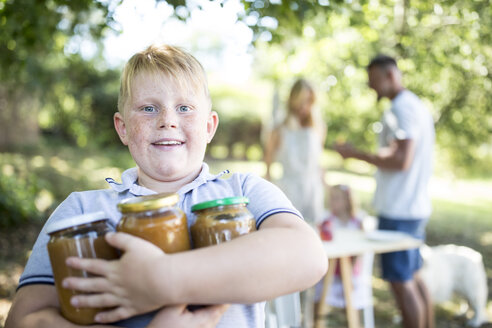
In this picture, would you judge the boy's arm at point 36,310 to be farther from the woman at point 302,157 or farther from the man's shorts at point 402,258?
the woman at point 302,157

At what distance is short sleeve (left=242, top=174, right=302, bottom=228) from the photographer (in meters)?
1.07

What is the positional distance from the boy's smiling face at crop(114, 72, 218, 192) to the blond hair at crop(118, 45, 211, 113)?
1cm

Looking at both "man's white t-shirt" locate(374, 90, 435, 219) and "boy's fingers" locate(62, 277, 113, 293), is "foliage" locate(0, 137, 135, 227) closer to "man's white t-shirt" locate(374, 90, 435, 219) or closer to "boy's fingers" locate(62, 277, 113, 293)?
"man's white t-shirt" locate(374, 90, 435, 219)

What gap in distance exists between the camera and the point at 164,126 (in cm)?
117

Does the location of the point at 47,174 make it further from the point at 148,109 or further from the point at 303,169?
the point at 148,109

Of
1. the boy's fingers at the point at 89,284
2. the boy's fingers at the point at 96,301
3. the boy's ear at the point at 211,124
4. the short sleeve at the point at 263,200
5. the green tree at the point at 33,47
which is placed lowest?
the boy's fingers at the point at 96,301

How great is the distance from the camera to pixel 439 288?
401 centimetres

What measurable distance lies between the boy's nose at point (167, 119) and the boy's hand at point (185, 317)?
1.66 feet

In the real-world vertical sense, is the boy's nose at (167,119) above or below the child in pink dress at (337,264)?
above

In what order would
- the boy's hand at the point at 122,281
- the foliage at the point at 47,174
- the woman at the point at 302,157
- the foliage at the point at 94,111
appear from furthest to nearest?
the foliage at the point at 94,111 → the foliage at the point at 47,174 → the woman at the point at 302,157 → the boy's hand at the point at 122,281

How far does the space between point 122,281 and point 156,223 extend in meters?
0.13

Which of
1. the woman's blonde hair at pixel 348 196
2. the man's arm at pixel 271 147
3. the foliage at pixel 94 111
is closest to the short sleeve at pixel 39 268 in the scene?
the woman's blonde hair at pixel 348 196

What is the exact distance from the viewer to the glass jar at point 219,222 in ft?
2.94

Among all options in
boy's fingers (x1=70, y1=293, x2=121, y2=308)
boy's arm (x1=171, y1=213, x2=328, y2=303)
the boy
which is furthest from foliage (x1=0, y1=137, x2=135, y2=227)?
boy's arm (x1=171, y1=213, x2=328, y2=303)
